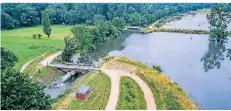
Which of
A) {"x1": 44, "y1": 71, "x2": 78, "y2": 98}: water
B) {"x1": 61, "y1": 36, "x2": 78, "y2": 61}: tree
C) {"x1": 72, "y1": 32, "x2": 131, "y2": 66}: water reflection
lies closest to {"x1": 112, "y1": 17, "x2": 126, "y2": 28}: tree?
{"x1": 72, "y1": 32, "x2": 131, "y2": 66}: water reflection

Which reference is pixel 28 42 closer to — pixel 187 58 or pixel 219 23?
pixel 187 58

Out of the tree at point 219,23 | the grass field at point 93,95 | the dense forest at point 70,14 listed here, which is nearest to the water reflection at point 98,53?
the grass field at point 93,95

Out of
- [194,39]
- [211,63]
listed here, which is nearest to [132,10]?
[194,39]

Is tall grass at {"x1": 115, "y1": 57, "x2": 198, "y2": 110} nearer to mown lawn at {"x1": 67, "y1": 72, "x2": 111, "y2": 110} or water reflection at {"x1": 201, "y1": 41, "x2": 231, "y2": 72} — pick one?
mown lawn at {"x1": 67, "y1": 72, "x2": 111, "y2": 110}

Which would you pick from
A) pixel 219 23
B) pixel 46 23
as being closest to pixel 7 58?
pixel 46 23

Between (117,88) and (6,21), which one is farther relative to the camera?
(6,21)

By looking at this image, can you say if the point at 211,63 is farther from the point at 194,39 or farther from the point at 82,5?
the point at 82,5

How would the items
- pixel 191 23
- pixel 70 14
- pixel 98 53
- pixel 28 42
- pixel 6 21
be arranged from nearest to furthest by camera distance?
pixel 98 53
pixel 28 42
pixel 6 21
pixel 70 14
pixel 191 23
